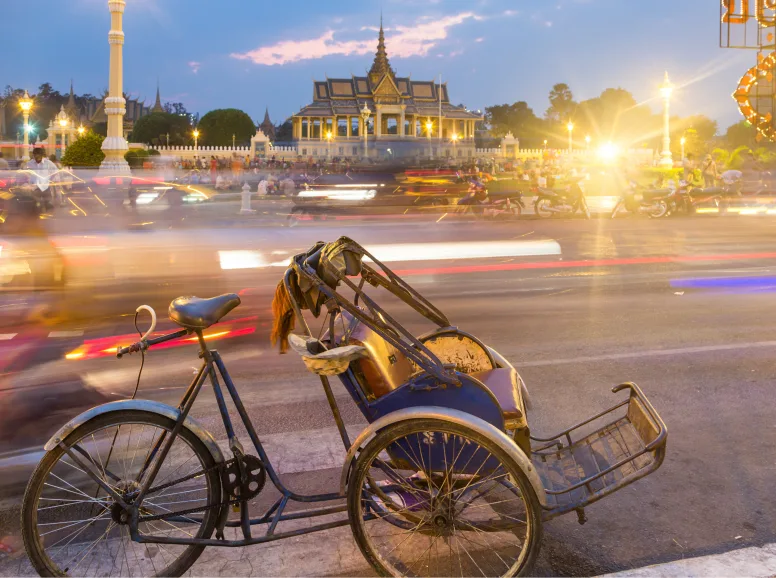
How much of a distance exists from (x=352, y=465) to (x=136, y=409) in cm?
93

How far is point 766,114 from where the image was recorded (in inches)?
645

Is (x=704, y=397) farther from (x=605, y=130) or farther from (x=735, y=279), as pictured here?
(x=605, y=130)

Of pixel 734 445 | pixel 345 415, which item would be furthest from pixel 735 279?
pixel 345 415

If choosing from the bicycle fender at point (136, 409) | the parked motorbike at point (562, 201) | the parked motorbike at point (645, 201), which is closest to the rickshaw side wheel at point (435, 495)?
the bicycle fender at point (136, 409)

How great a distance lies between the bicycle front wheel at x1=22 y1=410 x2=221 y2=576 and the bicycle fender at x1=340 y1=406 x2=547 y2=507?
782 mm

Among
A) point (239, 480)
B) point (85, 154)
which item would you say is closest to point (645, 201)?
point (239, 480)

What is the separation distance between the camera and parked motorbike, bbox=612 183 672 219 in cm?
2480

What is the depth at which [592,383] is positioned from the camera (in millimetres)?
6148

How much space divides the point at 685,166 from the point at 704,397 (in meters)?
43.9

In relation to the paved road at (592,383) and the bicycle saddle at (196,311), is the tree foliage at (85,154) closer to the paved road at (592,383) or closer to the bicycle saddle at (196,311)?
the paved road at (592,383)

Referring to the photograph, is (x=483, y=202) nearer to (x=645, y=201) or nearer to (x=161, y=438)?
(x=645, y=201)

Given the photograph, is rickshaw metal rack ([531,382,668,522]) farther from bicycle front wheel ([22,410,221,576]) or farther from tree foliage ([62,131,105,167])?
tree foliage ([62,131,105,167])

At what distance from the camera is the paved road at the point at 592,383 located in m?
3.69

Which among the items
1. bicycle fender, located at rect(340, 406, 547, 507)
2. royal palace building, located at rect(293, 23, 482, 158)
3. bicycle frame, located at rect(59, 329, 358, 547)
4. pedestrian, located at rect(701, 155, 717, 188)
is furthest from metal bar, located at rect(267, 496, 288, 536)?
royal palace building, located at rect(293, 23, 482, 158)
